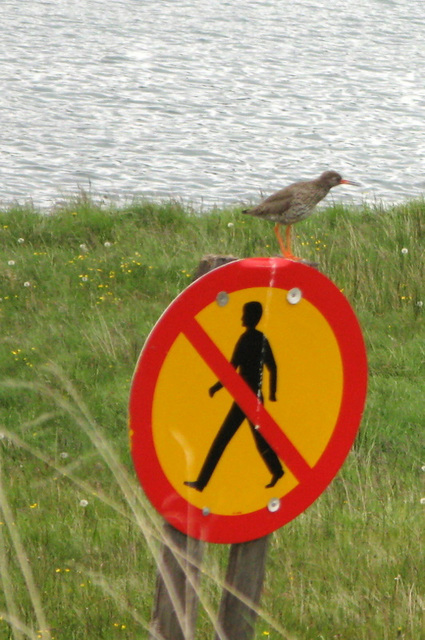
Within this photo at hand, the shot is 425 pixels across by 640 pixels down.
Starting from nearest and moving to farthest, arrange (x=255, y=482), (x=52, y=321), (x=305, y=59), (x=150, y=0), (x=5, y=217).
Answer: (x=255, y=482) → (x=52, y=321) → (x=5, y=217) → (x=305, y=59) → (x=150, y=0)

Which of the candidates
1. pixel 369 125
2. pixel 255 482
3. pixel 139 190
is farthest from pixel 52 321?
pixel 369 125

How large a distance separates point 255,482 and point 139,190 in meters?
11.9

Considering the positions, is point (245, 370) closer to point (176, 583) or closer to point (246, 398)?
point (246, 398)

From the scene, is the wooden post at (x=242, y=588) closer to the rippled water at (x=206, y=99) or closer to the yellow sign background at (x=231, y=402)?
the yellow sign background at (x=231, y=402)

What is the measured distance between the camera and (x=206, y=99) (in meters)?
21.2

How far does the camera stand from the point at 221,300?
2752mm

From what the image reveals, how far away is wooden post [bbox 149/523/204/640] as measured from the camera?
2.92 m

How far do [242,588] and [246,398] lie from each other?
2.46ft

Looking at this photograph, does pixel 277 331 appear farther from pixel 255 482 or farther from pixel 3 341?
pixel 3 341

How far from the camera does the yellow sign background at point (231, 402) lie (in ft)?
8.97

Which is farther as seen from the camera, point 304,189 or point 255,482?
point 304,189

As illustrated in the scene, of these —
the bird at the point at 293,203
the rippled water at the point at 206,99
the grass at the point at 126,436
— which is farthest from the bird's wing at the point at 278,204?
the rippled water at the point at 206,99

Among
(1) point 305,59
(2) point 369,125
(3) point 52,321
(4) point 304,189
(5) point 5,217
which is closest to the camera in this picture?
(4) point 304,189

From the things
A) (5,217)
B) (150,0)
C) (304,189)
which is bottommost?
(150,0)
